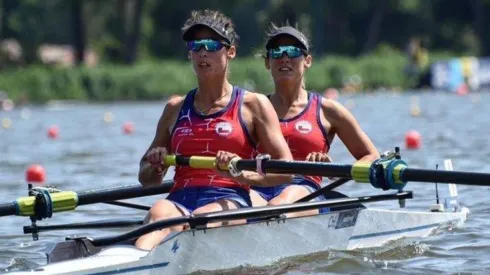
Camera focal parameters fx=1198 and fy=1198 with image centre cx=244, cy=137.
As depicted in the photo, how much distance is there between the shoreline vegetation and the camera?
142 feet

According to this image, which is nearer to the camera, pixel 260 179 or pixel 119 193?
pixel 260 179

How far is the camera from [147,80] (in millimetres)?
45531

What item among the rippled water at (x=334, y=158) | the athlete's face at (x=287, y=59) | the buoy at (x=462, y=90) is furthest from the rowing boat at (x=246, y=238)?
the buoy at (x=462, y=90)

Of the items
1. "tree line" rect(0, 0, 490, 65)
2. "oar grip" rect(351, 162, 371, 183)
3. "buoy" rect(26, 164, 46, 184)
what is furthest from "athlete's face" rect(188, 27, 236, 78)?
"tree line" rect(0, 0, 490, 65)

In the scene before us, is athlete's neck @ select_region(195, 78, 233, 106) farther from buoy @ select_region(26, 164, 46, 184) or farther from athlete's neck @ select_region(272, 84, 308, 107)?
buoy @ select_region(26, 164, 46, 184)

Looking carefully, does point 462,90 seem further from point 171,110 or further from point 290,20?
point 171,110

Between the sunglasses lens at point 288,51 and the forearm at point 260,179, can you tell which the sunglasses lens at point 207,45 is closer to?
the forearm at point 260,179

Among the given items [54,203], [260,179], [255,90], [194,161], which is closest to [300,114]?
[260,179]

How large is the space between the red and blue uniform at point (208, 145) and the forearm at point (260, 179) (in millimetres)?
125

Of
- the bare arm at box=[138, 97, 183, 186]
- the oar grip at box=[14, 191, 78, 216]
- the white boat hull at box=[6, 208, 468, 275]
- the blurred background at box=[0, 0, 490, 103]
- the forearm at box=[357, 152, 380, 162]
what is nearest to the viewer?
the white boat hull at box=[6, 208, 468, 275]

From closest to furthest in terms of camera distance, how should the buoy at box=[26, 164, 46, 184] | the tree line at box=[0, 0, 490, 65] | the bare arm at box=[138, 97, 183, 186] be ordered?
the bare arm at box=[138, 97, 183, 186] < the buoy at box=[26, 164, 46, 184] < the tree line at box=[0, 0, 490, 65]

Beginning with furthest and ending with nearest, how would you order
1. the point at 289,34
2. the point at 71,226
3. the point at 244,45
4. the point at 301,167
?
the point at 244,45
the point at 289,34
the point at 71,226
the point at 301,167

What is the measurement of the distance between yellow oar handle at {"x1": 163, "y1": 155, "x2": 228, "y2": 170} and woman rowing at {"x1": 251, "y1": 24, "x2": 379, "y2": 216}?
1057mm

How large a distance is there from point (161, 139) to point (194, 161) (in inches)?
21.2
